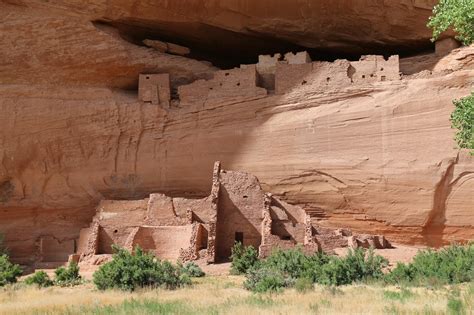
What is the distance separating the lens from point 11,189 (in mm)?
19047

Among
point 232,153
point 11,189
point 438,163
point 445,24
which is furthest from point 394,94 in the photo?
point 11,189

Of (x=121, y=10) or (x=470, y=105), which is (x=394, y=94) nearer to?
(x=470, y=105)

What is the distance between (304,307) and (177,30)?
1190 centimetres

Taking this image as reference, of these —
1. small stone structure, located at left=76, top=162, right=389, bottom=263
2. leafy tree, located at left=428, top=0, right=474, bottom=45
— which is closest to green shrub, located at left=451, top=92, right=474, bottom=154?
leafy tree, located at left=428, top=0, right=474, bottom=45

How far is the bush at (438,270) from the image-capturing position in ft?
38.2

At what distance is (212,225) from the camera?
1589 cm

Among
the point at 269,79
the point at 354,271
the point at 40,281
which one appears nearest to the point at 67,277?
the point at 40,281

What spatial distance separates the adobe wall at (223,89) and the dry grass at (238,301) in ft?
23.8

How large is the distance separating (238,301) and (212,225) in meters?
6.41

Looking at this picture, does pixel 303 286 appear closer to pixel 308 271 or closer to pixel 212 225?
pixel 308 271

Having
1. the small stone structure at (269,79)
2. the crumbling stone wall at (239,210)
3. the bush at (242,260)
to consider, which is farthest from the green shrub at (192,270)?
the small stone structure at (269,79)

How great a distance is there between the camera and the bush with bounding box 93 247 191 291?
12.0 meters

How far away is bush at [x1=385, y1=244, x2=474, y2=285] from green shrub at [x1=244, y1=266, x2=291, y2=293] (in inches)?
78.2

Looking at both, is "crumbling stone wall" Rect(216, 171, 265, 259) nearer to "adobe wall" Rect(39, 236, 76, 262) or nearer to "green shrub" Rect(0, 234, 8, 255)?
"adobe wall" Rect(39, 236, 76, 262)
